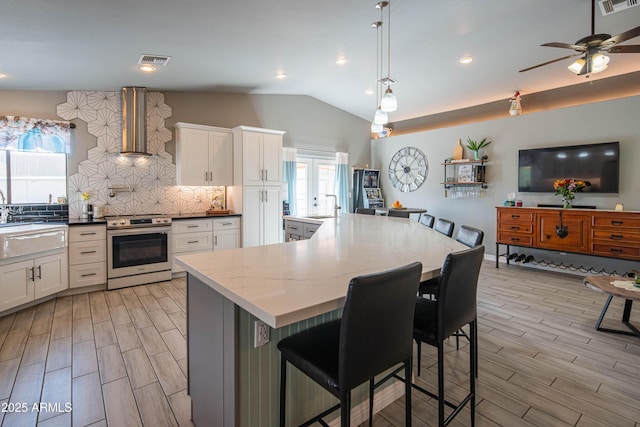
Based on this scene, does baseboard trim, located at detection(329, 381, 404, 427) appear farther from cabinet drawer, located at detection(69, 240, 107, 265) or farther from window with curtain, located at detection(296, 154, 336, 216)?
window with curtain, located at detection(296, 154, 336, 216)

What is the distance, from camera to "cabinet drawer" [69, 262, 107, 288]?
3866 millimetres

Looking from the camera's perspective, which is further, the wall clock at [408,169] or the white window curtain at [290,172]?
the wall clock at [408,169]

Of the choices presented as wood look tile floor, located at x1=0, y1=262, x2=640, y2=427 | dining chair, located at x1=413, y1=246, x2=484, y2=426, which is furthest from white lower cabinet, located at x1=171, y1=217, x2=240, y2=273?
dining chair, located at x1=413, y1=246, x2=484, y2=426

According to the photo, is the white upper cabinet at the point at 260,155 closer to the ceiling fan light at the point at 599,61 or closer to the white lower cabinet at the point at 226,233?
the white lower cabinet at the point at 226,233

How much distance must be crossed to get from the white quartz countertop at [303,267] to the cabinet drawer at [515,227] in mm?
3228

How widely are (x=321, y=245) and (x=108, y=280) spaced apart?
3.34 metres

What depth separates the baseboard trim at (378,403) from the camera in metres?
1.76

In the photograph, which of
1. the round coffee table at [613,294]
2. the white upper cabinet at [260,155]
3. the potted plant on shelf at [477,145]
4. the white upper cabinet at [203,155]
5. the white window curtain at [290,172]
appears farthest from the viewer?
the white window curtain at [290,172]

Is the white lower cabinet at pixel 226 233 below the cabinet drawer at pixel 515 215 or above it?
below

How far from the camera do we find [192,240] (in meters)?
4.65

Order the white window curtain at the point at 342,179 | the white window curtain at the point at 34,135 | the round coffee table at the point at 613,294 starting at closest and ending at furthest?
the round coffee table at the point at 613,294 → the white window curtain at the point at 34,135 → the white window curtain at the point at 342,179

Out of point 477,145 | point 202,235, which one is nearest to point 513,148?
point 477,145

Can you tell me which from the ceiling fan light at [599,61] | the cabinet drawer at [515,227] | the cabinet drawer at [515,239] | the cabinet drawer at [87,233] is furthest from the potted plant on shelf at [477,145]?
the cabinet drawer at [87,233]

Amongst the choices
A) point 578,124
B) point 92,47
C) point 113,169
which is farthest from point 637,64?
point 113,169
